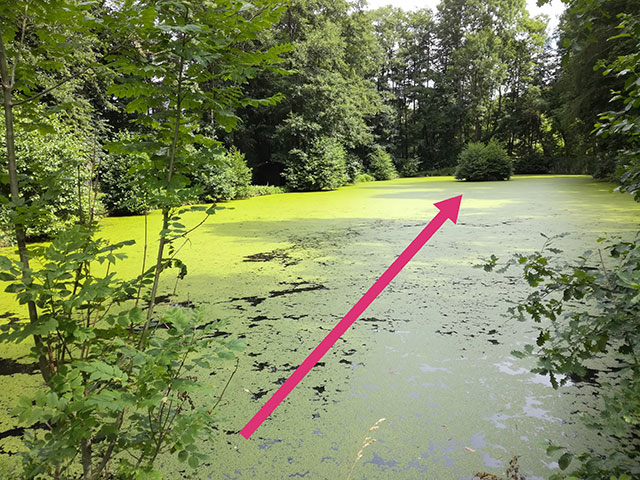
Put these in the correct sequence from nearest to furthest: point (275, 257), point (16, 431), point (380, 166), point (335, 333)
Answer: point (16, 431)
point (335, 333)
point (275, 257)
point (380, 166)

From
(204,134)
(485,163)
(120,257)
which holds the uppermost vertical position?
(204,134)

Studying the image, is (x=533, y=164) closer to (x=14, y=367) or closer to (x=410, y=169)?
(x=410, y=169)

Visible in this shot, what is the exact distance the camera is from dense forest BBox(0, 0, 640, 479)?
71 cm

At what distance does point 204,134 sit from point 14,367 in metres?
4.66

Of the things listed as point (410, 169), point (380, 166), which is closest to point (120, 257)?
point (380, 166)

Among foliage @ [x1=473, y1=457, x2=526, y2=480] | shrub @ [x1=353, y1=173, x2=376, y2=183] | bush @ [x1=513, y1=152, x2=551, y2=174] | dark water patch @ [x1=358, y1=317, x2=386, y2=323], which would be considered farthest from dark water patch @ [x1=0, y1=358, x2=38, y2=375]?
bush @ [x1=513, y1=152, x2=551, y2=174]

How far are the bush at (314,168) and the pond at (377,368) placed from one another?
773 centimetres

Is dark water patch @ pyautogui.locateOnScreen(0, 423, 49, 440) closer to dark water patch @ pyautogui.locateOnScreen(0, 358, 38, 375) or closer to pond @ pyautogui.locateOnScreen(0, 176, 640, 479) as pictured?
pond @ pyautogui.locateOnScreen(0, 176, 640, 479)

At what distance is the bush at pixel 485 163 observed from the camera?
41.1 feet

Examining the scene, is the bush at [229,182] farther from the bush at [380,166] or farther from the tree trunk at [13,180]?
the bush at [380,166]

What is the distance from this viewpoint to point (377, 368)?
1.67 meters

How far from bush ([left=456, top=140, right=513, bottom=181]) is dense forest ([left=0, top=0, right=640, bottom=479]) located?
0.07 meters

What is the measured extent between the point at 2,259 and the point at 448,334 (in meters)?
1.85

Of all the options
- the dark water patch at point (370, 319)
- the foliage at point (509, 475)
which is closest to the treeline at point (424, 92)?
the dark water patch at point (370, 319)
